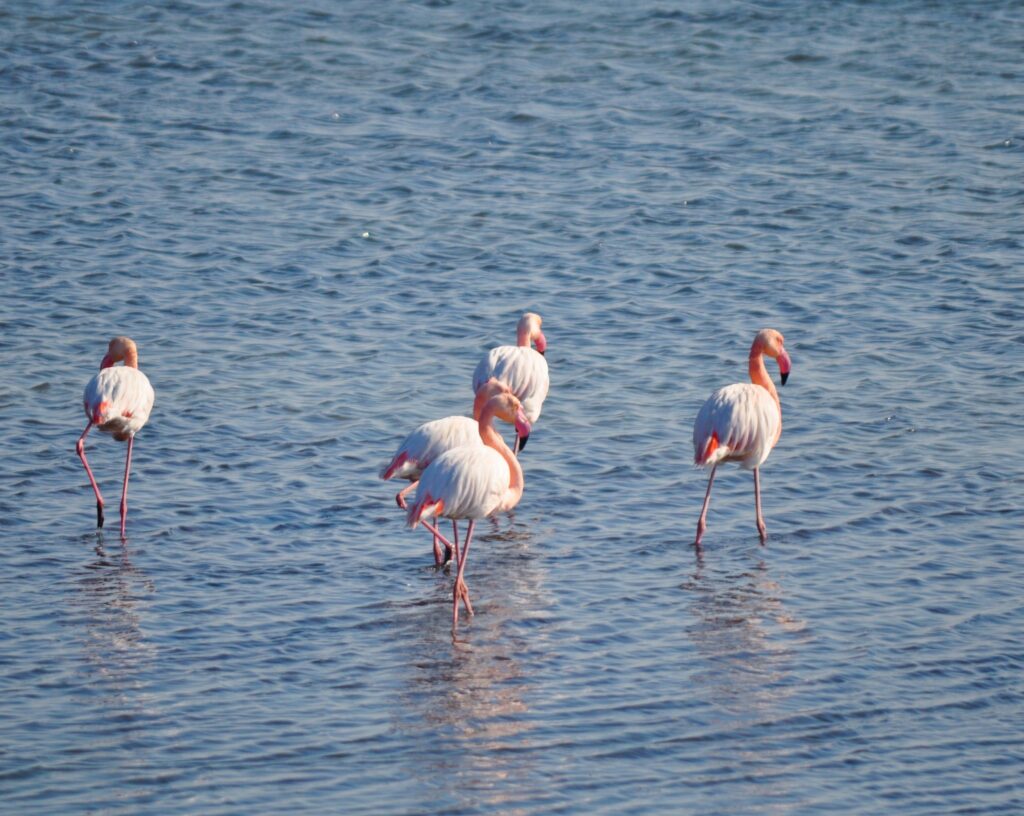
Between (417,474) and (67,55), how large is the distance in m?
12.8

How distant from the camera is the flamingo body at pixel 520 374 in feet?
32.7

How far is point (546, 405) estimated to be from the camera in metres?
11.1

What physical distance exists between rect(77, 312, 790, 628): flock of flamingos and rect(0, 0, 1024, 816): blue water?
34cm

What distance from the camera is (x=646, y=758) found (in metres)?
6.16

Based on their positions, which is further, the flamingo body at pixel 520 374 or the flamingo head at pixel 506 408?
the flamingo body at pixel 520 374

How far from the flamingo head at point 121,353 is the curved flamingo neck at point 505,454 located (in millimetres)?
2818

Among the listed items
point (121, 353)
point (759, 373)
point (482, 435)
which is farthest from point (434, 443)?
point (121, 353)

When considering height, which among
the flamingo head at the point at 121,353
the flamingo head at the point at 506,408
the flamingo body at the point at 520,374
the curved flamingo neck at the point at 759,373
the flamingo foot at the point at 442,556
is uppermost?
the flamingo head at the point at 506,408

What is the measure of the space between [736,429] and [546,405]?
8.53ft

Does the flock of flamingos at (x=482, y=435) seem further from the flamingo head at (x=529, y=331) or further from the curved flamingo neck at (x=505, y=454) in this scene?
the flamingo head at (x=529, y=331)

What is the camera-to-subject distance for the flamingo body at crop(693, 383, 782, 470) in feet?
28.6

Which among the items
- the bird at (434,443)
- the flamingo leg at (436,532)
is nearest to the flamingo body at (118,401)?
the bird at (434,443)

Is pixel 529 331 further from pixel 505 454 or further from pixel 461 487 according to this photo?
pixel 461 487

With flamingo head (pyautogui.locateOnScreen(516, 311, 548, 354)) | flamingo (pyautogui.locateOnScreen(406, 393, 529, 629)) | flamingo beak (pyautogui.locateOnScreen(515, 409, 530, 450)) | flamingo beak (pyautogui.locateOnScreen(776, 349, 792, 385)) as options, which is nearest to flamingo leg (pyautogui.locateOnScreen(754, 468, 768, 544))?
flamingo beak (pyautogui.locateOnScreen(776, 349, 792, 385))
